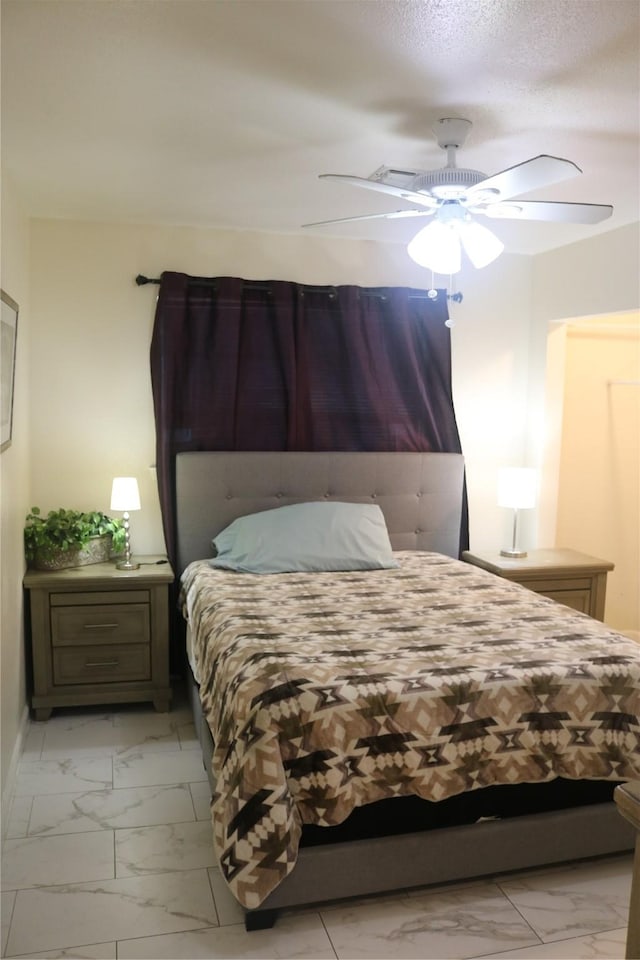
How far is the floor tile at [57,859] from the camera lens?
2377 millimetres

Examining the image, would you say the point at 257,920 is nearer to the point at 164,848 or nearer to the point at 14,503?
the point at 164,848

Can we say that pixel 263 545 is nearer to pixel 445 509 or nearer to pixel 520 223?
pixel 445 509

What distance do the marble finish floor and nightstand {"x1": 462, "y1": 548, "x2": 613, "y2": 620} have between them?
1.68 meters

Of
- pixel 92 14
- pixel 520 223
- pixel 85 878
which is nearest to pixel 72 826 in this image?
pixel 85 878

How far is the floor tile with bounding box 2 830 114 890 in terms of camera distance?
238 cm

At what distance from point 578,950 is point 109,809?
1.64 m

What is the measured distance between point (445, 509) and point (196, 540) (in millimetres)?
1408

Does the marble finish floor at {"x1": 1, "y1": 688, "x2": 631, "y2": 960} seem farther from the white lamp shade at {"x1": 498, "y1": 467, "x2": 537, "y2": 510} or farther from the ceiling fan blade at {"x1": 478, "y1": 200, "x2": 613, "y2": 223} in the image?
the ceiling fan blade at {"x1": 478, "y1": 200, "x2": 613, "y2": 223}

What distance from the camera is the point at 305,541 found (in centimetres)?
374

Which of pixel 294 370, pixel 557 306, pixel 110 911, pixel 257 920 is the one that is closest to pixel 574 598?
pixel 557 306

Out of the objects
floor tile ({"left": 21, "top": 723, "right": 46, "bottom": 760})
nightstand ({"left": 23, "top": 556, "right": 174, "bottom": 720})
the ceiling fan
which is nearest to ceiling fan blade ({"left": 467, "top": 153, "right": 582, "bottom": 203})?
the ceiling fan

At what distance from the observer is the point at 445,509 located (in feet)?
14.2

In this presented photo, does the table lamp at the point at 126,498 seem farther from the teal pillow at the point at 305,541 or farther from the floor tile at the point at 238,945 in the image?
the floor tile at the point at 238,945

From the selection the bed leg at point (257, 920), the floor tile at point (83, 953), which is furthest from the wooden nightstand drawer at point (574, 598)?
the floor tile at point (83, 953)
